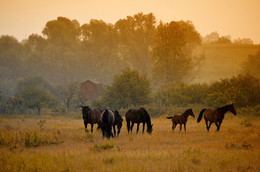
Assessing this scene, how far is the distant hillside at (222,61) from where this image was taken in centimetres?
11194

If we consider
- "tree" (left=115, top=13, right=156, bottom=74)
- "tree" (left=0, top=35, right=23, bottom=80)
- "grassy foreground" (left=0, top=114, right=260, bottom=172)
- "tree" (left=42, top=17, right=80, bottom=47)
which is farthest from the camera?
"tree" (left=42, top=17, right=80, bottom=47)

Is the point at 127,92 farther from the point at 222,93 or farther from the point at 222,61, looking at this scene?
the point at 222,61

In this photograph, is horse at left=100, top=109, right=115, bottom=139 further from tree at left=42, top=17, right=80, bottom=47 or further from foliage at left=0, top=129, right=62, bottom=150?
tree at left=42, top=17, right=80, bottom=47

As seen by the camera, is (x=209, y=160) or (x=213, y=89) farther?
(x=213, y=89)

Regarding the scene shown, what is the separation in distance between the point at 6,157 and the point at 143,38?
79.5 m

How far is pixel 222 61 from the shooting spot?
127 meters

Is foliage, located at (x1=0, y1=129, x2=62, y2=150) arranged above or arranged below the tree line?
below

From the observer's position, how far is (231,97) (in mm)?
38562

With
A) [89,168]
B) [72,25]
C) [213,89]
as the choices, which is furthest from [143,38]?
[89,168]

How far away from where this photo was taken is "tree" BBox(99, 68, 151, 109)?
158 feet

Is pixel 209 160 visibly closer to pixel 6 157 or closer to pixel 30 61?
pixel 6 157

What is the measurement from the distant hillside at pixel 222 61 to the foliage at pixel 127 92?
57899mm

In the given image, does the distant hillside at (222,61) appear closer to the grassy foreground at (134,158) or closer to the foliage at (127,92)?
the foliage at (127,92)

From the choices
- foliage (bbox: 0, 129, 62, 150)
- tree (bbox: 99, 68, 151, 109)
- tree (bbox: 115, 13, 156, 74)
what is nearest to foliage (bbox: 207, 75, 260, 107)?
tree (bbox: 99, 68, 151, 109)
